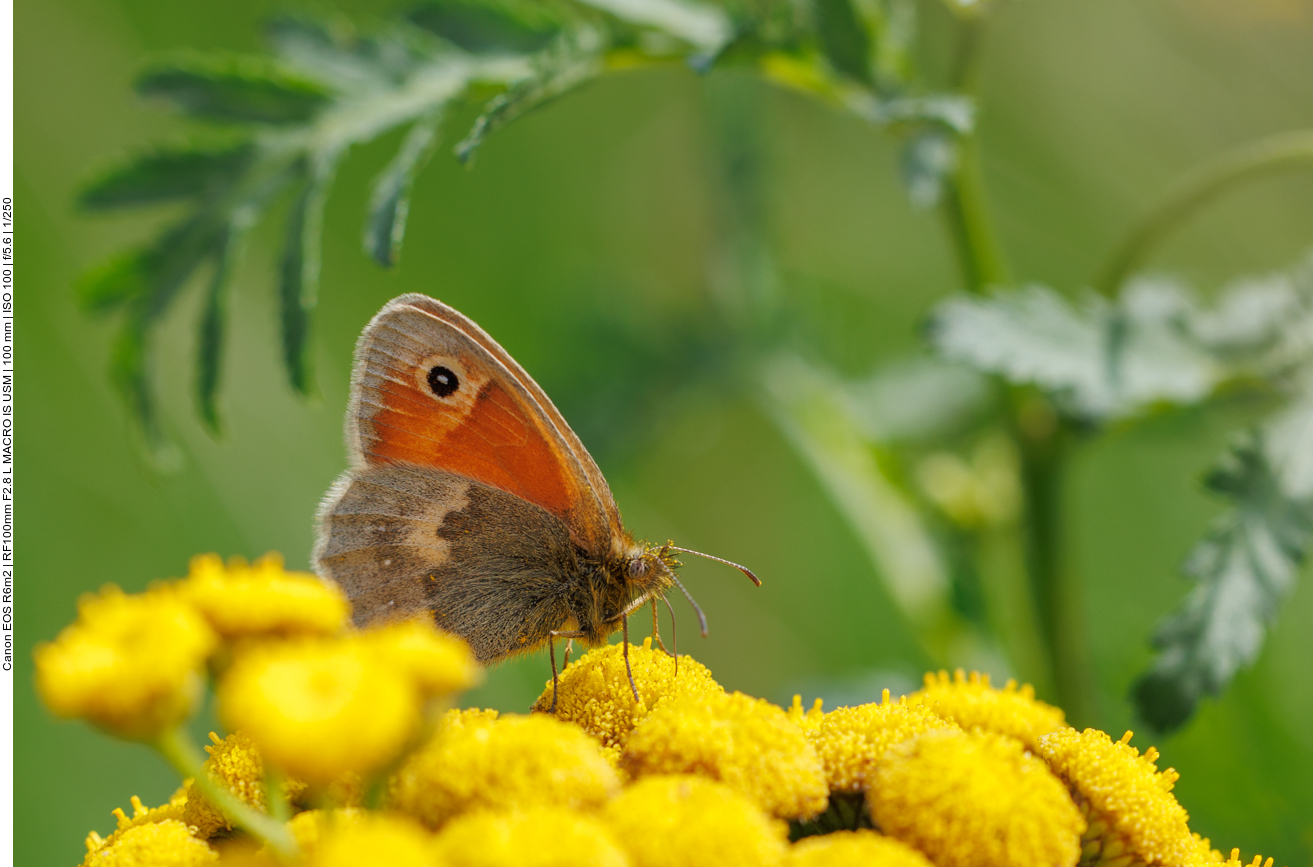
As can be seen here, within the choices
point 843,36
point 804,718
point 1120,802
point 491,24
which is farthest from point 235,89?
point 1120,802

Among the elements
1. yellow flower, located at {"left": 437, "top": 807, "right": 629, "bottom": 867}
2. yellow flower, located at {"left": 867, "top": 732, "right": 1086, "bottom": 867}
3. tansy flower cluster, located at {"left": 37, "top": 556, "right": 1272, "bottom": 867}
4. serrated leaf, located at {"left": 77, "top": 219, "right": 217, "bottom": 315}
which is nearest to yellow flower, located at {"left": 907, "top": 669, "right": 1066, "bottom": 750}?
tansy flower cluster, located at {"left": 37, "top": 556, "right": 1272, "bottom": 867}

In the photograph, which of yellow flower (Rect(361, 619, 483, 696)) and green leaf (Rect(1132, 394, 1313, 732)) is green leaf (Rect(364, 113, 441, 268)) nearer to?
yellow flower (Rect(361, 619, 483, 696))

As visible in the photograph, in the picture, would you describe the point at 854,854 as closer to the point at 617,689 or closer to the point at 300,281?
the point at 617,689

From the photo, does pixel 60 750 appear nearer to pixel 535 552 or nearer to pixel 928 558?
pixel 535 552

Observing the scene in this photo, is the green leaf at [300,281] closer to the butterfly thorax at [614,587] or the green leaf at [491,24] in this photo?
the green leaf at [491,24]

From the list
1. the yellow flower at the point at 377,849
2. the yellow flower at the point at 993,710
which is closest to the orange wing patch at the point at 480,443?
the yellow flower at the point at 993,710

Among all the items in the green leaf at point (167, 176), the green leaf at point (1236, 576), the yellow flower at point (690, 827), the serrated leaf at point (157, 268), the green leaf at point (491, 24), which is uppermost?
the green leaf at point (491, 24)

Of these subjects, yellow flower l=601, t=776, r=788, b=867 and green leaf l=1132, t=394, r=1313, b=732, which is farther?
green leaf l=1132, t=394, r=1313, b=732

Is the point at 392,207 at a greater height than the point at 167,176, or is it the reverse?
the point at 167,176
